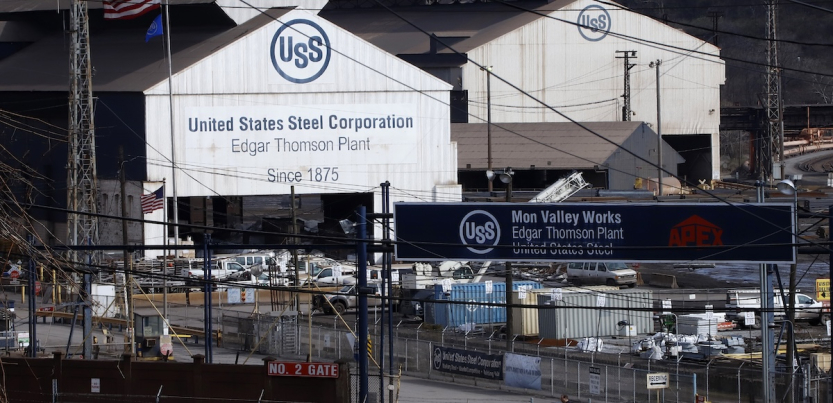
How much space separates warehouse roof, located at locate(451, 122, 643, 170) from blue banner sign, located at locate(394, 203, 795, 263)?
50909 millimetres

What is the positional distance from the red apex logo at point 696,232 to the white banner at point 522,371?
30.1 feet

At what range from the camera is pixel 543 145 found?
7294 centimetres

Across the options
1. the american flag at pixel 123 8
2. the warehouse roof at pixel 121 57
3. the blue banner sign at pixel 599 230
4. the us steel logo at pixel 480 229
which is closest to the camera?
the blue banner sign at pixel 599 230

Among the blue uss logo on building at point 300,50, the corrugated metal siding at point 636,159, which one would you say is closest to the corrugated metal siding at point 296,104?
the blue uss logo on building at point 300,50

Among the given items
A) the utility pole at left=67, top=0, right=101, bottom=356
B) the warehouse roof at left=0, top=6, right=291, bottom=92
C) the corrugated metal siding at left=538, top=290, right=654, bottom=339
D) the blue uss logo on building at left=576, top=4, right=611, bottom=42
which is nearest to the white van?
the corrugated metal siding at left=538, top=290, right=654, bottom=339

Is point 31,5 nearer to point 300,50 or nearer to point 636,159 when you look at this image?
point 300,50

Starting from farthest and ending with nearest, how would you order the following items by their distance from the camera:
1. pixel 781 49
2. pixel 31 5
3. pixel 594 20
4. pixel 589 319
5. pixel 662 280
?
pixel 781 49 → pixel 594 20 → pixel 31 5 → pixel 662 280 → pixel 589 319

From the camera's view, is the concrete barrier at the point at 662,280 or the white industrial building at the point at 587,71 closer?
the concrete barrier at the point at 662,280

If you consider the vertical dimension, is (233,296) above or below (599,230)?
below

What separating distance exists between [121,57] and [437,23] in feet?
126

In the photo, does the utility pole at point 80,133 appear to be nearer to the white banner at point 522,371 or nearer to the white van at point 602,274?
the white banner at point 522,371

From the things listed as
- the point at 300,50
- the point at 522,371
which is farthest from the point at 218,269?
the point at 522,371

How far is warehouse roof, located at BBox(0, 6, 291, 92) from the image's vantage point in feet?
167

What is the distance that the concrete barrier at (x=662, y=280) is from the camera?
43.4m
